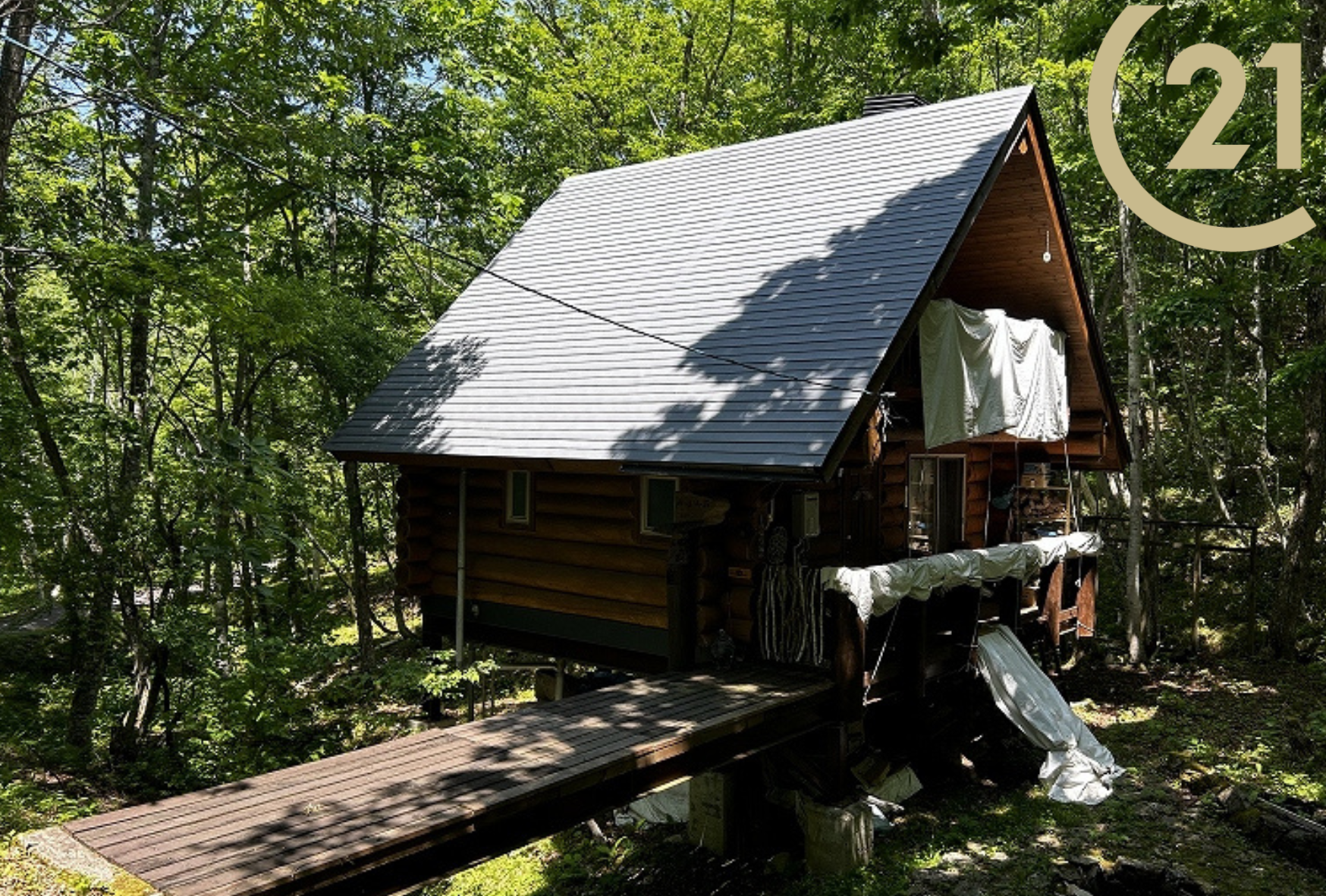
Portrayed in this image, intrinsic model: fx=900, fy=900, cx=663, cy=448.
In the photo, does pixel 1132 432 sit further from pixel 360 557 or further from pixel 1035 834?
pixel 360 557

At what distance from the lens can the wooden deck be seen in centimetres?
470

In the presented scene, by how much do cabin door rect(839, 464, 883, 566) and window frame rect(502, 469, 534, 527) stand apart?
376 centimetres

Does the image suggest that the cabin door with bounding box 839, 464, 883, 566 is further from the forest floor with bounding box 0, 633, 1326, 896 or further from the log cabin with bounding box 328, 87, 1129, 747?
A: the forest floor with bounding box 0, 633, 1326, 896

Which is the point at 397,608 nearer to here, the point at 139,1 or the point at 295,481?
the point at 295,481

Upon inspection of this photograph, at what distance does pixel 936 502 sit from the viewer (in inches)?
513

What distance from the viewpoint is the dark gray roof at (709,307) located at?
8508 millimetres

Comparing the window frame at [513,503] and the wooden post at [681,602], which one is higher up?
the window frame at [513,503]

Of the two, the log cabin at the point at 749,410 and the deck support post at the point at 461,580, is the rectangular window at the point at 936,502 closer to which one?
the log cabin at the point at 749,410

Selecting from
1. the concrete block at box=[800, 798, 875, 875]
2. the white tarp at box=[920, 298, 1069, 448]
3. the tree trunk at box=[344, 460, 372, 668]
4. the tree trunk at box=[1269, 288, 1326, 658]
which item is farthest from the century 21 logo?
the tree trunk at box=[344, 460, 372, 668]

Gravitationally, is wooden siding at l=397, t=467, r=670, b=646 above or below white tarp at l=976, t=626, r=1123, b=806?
above

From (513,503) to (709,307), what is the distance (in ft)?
11.2

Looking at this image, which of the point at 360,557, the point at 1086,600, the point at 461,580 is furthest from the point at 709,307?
the point at 360,557

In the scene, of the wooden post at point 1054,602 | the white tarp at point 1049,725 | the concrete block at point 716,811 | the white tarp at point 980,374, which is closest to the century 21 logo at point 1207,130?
the white tarp at point 980,374

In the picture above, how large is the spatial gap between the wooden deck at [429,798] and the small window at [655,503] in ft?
6.85
